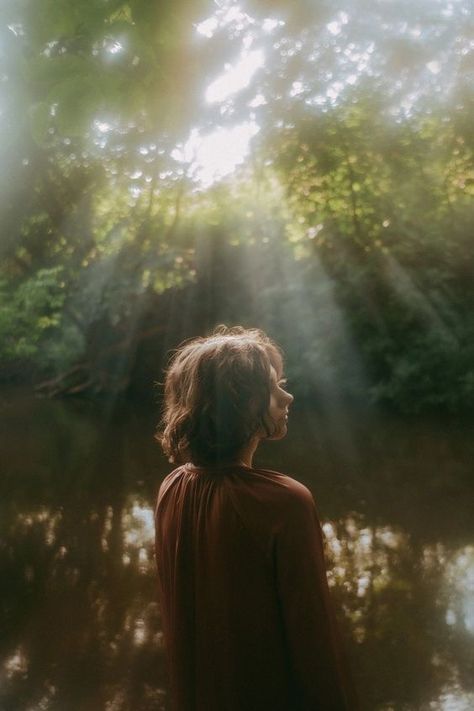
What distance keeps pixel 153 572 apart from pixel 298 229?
39.2ft

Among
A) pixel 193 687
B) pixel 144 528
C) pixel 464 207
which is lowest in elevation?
pixel 193 687

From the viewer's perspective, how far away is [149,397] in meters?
19.5

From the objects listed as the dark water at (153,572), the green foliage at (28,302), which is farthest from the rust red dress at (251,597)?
the green foliage at (28,302)

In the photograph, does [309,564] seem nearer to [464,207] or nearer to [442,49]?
[442,49]

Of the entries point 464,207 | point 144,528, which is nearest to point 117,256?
point 464,207

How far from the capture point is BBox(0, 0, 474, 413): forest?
8.76 metres

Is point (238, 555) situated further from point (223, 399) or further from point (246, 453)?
point (223, 399)

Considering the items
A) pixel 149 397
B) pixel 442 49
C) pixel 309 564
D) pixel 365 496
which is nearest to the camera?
pixel 309 564

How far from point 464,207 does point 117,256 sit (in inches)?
333

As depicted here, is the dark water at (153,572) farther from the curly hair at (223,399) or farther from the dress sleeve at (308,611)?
the curly hair at (223,399)

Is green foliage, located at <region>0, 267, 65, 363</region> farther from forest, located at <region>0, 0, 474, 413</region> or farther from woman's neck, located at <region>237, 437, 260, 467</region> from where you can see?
woman's neck, located at <region>237, 437, 260, 467</region>

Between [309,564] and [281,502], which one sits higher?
[281,502]

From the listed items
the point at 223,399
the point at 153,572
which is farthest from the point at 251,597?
the point at 153,572

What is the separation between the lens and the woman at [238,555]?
4.54ft
